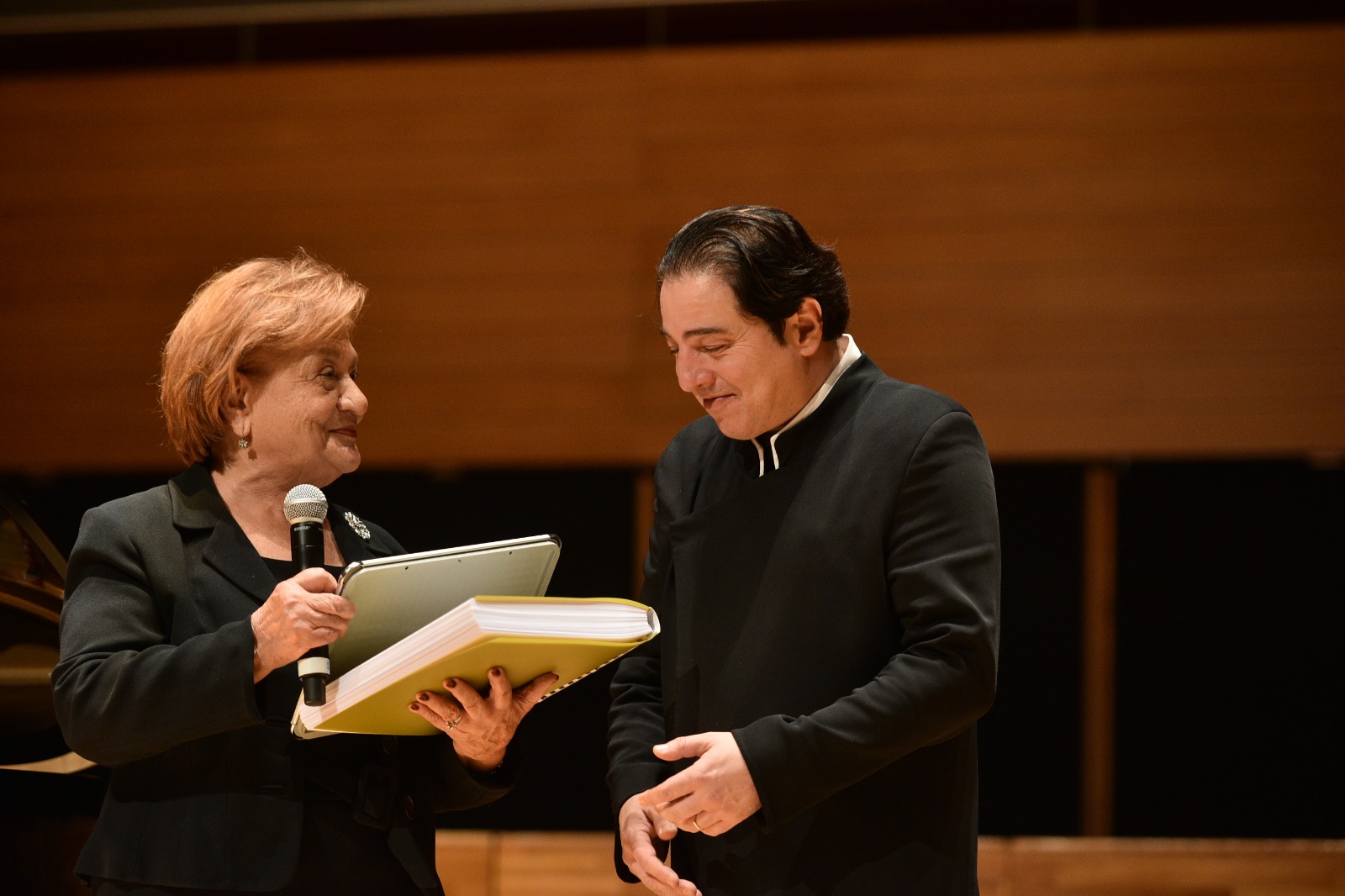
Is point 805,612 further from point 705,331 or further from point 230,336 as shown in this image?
point 230,336

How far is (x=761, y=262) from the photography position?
1.50 meters

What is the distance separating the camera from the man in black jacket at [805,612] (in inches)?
52.6

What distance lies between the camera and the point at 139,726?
4.68ft

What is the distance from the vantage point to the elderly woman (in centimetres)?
143

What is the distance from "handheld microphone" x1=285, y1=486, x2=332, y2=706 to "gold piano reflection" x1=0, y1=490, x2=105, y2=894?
730mm

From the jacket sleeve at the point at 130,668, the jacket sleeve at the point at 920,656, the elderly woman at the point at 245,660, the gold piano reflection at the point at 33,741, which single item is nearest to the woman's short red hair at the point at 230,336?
the elderly woman at the point at 245,660

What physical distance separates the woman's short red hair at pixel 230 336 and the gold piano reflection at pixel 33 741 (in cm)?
43

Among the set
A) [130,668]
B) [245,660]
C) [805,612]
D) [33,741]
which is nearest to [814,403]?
[805,612]

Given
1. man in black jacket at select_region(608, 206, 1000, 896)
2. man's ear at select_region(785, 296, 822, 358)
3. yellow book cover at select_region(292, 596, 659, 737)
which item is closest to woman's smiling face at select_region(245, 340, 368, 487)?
yellow book cover at select_region(292, 596, 659, 737)

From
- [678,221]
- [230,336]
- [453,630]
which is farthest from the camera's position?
[678,221]

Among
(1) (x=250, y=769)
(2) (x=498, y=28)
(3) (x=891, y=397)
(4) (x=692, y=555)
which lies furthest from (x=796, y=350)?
(2) (x=498, y=28)

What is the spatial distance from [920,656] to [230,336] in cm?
97

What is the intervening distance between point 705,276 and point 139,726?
32.5 inches

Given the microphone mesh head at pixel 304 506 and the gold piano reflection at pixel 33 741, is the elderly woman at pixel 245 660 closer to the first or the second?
the microphone mesh head at pixel 304 506
